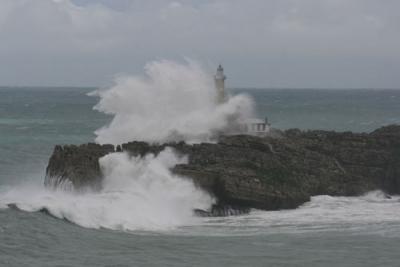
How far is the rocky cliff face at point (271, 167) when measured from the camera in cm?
2803

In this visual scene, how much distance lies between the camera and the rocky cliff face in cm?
2803

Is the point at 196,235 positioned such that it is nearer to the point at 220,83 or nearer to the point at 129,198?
the point at 129,198

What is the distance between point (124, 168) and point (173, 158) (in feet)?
6.52

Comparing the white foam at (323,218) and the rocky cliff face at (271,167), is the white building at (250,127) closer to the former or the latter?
the rocky cliff face at (271,167)

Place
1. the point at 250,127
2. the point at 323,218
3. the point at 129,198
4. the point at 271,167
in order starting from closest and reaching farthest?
the point at 323,218
the point at 129,198
the point at 271,167
the point at 250,127

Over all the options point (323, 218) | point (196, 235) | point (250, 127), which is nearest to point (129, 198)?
point (196, 235)

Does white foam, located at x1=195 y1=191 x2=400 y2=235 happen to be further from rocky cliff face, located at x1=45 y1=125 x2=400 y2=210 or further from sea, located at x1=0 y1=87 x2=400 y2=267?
rocky cliff face, located at x1=45 y1=125 x2=400 y2=210

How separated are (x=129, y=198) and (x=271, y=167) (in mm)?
5653

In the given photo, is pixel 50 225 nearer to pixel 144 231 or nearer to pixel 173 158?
pixel 144 231

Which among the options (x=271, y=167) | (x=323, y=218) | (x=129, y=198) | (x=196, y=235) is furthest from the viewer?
(x=271, y=167)

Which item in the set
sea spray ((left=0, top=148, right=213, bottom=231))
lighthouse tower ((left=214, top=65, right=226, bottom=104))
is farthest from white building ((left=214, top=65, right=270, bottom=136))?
sea spray ((left=0, top=148, right=213, bottom=231))

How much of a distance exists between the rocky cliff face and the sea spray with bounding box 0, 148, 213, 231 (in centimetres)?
47

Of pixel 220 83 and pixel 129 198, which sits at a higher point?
pixel 220 83

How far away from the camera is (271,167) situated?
29188 mm
